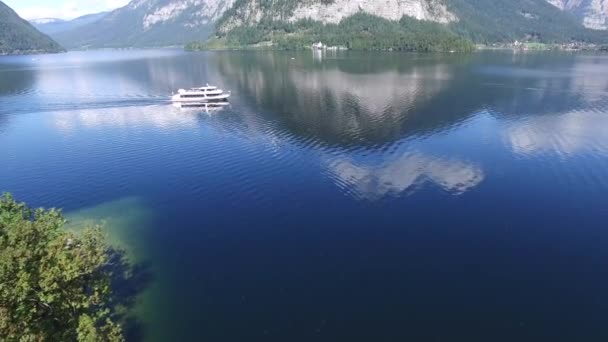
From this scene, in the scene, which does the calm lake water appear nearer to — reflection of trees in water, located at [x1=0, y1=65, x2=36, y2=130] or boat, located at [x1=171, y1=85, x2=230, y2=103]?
reflection of trees in water, located at [x1=0, y1=65, x2=36, y2=130]

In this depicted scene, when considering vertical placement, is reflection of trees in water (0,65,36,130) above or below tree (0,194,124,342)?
above

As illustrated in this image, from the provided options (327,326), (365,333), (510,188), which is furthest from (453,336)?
(510,188)

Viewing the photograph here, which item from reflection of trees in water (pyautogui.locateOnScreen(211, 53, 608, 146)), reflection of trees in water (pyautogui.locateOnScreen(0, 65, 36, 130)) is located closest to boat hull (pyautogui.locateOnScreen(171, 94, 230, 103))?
reflection of trees in water (pyautogui.locateOnScreen(211, 53, 608, 146))

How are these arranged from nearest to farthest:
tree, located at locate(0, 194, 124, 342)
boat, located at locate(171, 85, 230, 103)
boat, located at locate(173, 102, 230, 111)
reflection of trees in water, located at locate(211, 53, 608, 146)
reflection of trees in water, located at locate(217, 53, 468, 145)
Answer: tree, located at locate(0, 194, 124, 342), reflection of trees in water, located at locate(217, 53, 468, 145), reflection of trees in water, located at locate(211, 53, 608, 146), boat, located at locate(173, 102, 230, 111), boat, located at locate(171, 85, 230, 103)

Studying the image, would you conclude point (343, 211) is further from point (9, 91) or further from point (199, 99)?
point (9, 91)

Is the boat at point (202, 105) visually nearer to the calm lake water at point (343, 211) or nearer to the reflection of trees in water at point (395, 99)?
the calm lake water at point (343, 211)

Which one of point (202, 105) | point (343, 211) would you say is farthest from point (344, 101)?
point (343, 211)

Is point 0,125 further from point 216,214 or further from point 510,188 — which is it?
point 510,188
